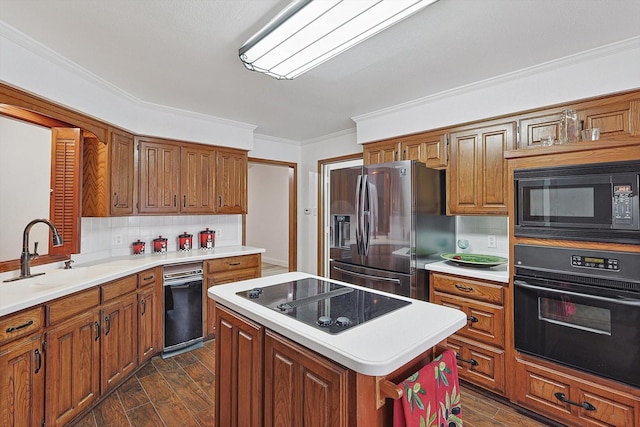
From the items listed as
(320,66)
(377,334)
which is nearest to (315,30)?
(320,66)

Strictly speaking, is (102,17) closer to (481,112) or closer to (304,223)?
(481,112)

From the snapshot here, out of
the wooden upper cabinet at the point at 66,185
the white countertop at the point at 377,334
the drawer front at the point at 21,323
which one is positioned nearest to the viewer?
the white countertop at the point at 377,334

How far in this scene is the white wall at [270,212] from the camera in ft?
23.5

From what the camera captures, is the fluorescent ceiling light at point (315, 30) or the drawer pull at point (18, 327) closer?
the fluorescent ceiling light at point (315, 30)

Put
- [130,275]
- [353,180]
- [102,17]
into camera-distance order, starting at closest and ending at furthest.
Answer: [102,17]
[130,275]
[353,180]

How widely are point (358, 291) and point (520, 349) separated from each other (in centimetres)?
132

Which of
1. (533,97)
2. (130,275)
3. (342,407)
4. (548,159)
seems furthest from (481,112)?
(130,275)

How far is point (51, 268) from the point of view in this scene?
99.5 inches

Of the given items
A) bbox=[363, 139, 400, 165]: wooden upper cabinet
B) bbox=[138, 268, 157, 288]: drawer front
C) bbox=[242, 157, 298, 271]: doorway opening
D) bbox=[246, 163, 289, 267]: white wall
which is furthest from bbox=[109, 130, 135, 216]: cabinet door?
bbox=[246, 163, 289, 267]: white wall

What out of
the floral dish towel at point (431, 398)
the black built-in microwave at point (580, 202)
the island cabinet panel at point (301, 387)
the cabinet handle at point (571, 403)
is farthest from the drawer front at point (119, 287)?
the cabinet handle at point (571, 403)

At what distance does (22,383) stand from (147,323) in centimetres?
115

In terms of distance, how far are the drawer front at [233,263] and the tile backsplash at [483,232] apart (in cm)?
225

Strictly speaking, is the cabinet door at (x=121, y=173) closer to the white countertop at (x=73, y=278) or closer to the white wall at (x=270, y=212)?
the white countertop at (x=73, y=278)

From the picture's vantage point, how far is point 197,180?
3.59 metres
